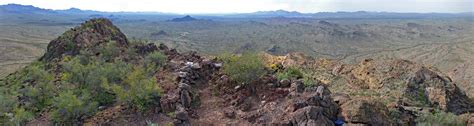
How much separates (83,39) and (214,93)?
16.8 metres

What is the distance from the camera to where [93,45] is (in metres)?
38.0

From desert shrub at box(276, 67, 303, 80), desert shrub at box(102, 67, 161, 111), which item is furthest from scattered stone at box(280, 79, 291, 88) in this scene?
desert shrub at box(102, 67, 161, 111)

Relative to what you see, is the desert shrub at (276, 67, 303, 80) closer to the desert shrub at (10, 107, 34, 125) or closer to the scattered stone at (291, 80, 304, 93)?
the scattered stone at (291, 80, 304, 93)

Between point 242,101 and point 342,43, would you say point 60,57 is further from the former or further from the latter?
point 342,43

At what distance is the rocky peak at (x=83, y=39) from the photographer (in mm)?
38406

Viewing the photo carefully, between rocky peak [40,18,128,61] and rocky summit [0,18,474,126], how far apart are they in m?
0.86

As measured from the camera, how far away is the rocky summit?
22.7 m

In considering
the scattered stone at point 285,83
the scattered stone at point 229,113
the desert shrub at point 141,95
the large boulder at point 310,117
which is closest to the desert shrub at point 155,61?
the desert shrub at point 141,95

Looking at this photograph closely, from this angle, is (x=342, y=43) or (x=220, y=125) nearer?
(x=220, y=125)

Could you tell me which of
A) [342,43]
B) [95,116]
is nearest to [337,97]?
[95,116]

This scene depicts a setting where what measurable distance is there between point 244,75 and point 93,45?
1678cm

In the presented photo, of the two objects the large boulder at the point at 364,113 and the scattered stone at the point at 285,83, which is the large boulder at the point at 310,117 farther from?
the scattered stone at the point at 285,83

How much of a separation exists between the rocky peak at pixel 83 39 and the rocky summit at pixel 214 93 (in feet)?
2.82

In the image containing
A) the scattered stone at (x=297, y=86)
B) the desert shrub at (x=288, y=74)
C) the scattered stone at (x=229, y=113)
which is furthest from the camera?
the desert shrub at (x=288, y=74)
